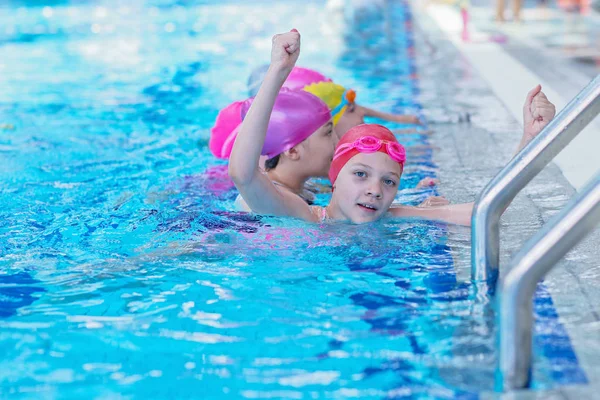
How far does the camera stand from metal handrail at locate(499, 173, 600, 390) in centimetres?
177

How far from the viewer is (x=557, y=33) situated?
1207 centimetres

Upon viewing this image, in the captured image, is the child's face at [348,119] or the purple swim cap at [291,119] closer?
the purple swim cap at [291,119]

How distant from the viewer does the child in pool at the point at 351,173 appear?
9.45ft

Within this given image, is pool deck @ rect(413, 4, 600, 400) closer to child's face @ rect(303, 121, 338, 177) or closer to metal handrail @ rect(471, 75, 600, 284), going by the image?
metal handrail @ rect(471, 75, 600, 284)

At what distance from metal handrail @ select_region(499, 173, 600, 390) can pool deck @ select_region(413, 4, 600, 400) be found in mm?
80

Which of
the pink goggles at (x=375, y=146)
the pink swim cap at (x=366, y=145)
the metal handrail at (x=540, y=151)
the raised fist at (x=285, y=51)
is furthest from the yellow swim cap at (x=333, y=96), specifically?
the metal handrail at (x=540, y=151)

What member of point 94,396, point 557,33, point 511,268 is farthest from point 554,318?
point 557,33

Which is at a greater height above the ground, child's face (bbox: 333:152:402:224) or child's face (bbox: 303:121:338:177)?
child's face (bbox: 303:121:338:177)

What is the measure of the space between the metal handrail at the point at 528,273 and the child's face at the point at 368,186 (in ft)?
4.64

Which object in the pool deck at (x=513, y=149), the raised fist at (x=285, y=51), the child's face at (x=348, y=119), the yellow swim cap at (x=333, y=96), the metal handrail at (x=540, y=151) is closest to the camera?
the metal handrail at (x=540, y=151)

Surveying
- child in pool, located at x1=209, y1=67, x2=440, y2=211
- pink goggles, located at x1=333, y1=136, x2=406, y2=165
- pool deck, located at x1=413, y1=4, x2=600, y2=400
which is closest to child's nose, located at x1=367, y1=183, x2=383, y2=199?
pink goggles, located at x1=333, y1=136, x2=406, y2=165

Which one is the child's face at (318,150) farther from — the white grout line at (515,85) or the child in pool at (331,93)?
the white grout line at (515,85)

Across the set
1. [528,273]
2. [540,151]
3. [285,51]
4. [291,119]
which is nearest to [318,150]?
[291,119]

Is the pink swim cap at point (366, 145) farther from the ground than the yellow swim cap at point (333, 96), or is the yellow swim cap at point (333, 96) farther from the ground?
the yellow swim cap at point (333, 96)
